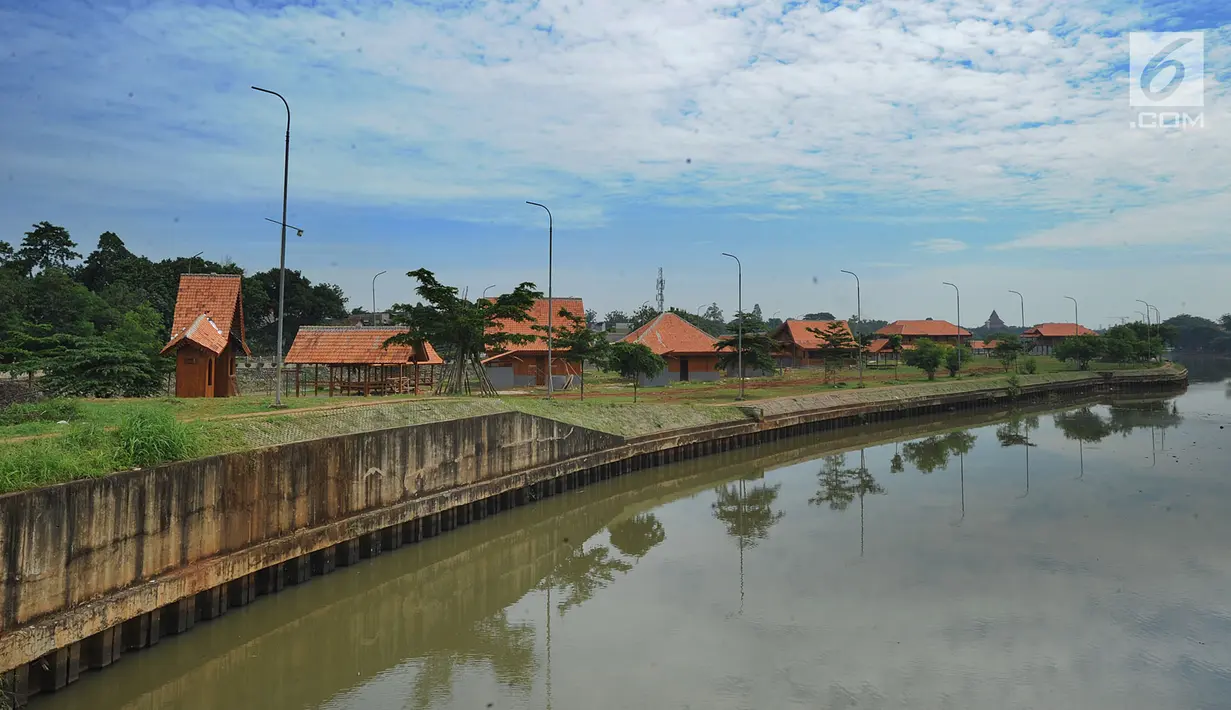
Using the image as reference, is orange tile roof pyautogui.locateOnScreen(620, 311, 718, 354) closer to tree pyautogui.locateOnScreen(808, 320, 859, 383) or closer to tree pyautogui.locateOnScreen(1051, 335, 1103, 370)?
tree pyautogui.locateOnScreen(808, 320, 859, 383)

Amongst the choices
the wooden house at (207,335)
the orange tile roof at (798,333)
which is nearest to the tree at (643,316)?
the orange tile roof at (798,333)

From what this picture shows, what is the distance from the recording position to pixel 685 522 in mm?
22219

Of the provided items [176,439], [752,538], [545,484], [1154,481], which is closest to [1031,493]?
[1154,481]

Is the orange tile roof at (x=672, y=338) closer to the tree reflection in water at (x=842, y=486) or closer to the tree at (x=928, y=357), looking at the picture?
the tree at (x=928, y=357)

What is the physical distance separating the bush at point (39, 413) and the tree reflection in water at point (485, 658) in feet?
31.5

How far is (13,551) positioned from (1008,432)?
44.6 meters

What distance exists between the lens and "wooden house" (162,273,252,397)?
25.6 meters

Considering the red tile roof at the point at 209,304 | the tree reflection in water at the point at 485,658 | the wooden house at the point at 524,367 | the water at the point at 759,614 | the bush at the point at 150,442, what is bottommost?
the tree reflection in water at the point at 485,658

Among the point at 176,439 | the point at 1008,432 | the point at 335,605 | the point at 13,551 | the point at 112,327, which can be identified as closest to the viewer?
the point at 13,551

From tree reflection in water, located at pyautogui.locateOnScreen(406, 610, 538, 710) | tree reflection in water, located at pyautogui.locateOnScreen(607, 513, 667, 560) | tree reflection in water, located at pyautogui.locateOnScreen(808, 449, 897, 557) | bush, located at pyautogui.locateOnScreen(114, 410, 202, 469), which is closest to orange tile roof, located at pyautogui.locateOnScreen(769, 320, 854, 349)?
tree reflection in water, located at pyautogui.locateOnScreen(808, 449, 897, 557)

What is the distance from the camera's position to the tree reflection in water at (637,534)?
1944 cm

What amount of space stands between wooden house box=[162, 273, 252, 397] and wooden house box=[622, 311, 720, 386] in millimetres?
28759

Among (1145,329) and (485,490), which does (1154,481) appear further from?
(1145,329)

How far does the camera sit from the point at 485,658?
12930 mm
